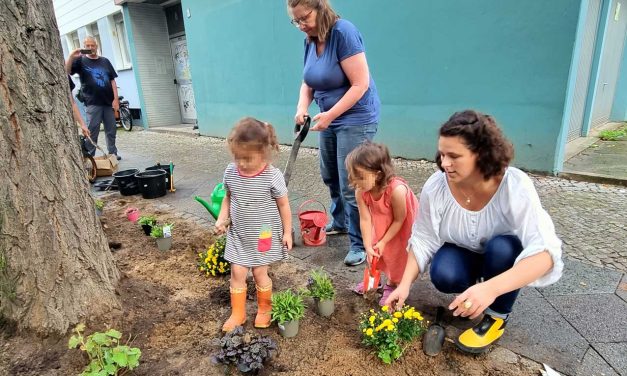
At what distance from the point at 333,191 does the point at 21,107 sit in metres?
2.14

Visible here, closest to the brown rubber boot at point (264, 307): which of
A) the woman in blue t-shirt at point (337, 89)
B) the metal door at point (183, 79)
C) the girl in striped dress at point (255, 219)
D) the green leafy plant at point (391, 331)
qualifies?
the girl in striped dress at point (255, 219)

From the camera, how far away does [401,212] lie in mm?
2246

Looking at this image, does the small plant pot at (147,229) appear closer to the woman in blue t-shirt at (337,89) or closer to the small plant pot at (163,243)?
the small plant pot at (163,243)

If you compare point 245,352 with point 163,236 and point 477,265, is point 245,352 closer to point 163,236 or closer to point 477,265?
point 477,265

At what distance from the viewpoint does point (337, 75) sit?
259 cm

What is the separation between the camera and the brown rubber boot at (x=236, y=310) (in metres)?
2.19

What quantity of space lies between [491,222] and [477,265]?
0.30 meters

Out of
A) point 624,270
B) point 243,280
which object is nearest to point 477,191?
point 243,280

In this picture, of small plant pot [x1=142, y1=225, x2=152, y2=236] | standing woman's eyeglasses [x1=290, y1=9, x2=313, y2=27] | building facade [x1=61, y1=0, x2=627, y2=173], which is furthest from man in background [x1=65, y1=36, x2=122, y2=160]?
standing woman's eyeglasses [x1=290, y1=9, x2=313, y2=27]

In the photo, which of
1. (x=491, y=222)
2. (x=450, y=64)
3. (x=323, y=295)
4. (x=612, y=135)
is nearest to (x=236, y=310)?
(x=323, y=295)

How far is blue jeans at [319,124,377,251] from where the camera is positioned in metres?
2.71

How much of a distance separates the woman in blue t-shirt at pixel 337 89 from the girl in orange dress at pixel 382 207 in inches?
16.6

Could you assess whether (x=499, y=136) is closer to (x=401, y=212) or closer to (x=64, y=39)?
(x=401, y=212)

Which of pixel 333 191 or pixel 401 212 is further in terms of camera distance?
pixel 333 191
